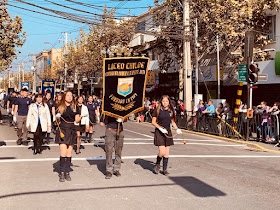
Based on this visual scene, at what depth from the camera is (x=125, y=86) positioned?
7992 millimetres

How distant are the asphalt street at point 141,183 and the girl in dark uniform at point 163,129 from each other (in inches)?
16.7

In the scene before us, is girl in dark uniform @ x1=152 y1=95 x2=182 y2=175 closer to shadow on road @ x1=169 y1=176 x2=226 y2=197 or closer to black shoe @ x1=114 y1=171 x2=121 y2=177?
shadow on road @ x1=169 y1=176 x2=226 y2=197

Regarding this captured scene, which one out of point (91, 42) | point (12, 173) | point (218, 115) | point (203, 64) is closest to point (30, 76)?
point (91, 42)

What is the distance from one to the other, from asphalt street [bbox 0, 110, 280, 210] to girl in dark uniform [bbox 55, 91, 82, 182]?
31cm

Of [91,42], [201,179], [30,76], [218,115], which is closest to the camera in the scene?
[201,179]

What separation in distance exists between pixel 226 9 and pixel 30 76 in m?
96.1

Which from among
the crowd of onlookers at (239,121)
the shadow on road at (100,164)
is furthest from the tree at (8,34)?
the shadow on road at (100,164)

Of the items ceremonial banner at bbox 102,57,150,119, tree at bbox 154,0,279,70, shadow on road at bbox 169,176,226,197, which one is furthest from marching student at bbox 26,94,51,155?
tree at bbox 154,0,279,70

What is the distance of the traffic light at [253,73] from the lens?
1416 centimetres

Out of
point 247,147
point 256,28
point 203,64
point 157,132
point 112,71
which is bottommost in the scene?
point 247,147

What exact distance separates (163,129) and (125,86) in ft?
4.22

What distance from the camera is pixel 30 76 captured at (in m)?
110

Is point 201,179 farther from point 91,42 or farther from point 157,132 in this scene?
point 91,42

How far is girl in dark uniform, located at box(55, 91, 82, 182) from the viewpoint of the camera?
7219mm
